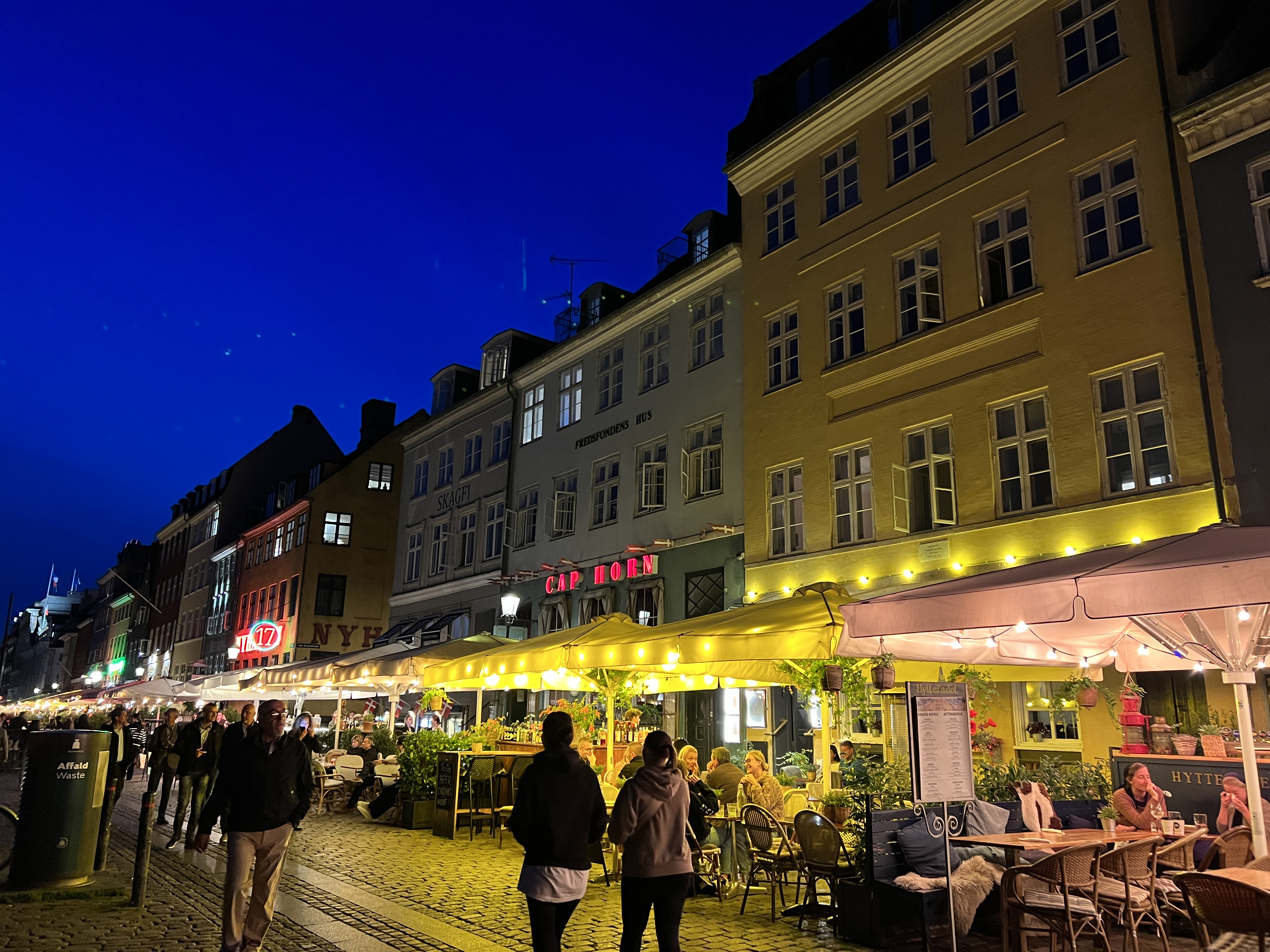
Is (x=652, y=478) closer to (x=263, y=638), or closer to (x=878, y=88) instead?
(x=878, y=88)

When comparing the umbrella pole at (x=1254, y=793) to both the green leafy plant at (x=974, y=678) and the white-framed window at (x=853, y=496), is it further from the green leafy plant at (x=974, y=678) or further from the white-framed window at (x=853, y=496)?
the white-framed window at (x=853, y=496)

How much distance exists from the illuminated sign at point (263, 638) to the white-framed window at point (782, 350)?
2896 centimetres

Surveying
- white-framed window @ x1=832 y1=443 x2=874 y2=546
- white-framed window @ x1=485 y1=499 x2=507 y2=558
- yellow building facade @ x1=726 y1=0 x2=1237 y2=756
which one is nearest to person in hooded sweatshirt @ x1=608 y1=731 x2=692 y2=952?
yellow building facade @ x1=726 y1=0 x2=1237 y2=756

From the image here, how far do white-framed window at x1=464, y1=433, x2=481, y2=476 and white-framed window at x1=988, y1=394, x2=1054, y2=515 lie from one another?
19.2 m

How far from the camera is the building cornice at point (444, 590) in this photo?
29.3m

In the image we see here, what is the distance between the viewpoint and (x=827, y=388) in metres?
18.8

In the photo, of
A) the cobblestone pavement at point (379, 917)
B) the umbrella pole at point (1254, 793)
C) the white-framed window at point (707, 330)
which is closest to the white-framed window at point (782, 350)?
the white-framed window at point (707, 330)

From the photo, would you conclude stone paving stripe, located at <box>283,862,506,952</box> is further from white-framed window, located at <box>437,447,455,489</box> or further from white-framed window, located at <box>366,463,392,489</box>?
white-framed window, located at <box>366,463,392,489</box>

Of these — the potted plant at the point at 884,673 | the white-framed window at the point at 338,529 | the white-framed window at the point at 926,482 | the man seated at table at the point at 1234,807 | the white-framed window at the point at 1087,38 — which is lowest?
the man seated at table at the point at 1234,807

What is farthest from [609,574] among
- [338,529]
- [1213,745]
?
[338,529]

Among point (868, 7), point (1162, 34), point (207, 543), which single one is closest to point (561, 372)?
point (868, 7)

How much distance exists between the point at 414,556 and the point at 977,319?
936 inches

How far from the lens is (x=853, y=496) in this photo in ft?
58.5

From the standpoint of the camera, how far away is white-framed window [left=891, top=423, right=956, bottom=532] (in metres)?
16.3
